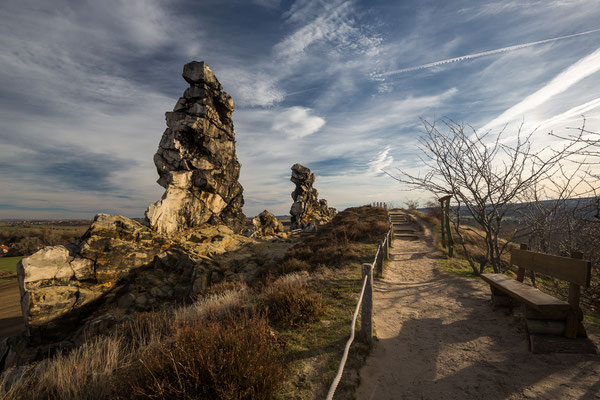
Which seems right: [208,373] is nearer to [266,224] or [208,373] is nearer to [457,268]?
[457,268]

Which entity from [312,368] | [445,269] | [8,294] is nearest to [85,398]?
[312,368]

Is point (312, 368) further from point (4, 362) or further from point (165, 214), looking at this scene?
point (165, 214)

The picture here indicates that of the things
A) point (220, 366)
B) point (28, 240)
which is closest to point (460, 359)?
point (220, 366)

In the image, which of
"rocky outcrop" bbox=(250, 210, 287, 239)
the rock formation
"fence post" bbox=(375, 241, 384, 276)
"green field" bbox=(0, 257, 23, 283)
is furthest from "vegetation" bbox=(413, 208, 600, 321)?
"green field" bbox=(0, 257, 23, 283)

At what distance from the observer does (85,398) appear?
2959 millimetres

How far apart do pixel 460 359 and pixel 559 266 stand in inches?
97.6

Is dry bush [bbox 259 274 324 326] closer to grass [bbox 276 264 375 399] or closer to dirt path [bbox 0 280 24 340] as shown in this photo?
grass [bbox 276 264 375 399]

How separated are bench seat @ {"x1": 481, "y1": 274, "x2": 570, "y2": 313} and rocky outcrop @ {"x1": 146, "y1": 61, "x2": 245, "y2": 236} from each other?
1701 centimetres

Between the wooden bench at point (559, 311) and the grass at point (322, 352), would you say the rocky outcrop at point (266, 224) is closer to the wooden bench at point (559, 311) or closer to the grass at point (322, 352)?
the grass at point (322, 352)

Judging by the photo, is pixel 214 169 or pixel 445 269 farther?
pixel 214 169

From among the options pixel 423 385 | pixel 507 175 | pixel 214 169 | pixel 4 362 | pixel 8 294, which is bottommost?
pixel 8 294

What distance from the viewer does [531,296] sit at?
4.13 meters

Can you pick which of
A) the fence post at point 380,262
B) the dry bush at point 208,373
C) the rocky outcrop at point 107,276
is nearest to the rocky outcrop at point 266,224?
the rocky outcrop at point 107,276

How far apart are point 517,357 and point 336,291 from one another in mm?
4048
